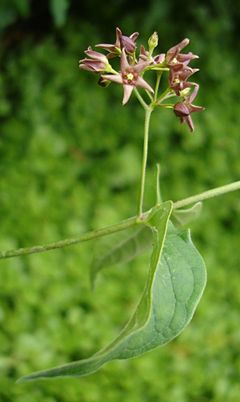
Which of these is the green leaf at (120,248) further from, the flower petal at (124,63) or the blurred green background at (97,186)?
the blurred green background at (97,186)

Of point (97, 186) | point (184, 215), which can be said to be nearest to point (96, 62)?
point (184, 215)

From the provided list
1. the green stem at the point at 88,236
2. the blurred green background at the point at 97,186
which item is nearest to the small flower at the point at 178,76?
the green stem at the point at 88,236

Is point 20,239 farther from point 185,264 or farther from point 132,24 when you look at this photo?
point 185,264

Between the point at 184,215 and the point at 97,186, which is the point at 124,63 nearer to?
the point at 184,215

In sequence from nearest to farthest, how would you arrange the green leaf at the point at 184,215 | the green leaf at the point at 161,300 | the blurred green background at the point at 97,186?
the green leaf at the point at 161,300, the green leaf at the point at 184,215, the blurred green background at the point at 97,186

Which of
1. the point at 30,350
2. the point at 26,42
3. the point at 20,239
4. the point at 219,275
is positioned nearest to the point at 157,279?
the point at 30,350

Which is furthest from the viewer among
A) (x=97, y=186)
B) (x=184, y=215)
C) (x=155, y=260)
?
(x=97, y=186)
